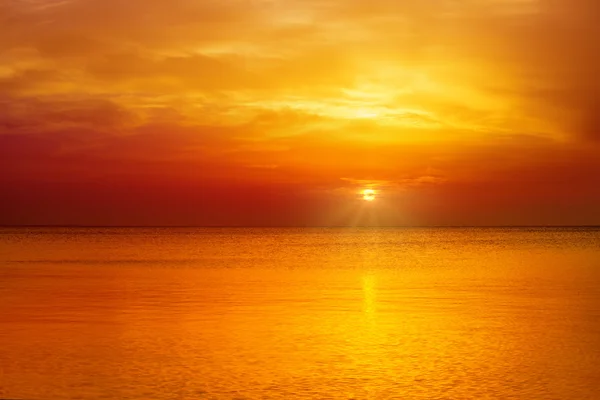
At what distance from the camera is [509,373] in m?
16.2

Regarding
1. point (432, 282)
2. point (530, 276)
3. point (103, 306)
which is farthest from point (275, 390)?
point (530, 276)

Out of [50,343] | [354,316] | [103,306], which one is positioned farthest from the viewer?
[103,306]

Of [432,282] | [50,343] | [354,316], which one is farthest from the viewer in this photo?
[432,282]

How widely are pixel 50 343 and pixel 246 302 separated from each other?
10676 millimetres

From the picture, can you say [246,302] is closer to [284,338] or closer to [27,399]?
[284,338]

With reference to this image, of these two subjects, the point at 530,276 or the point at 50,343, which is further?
the point at 530,276

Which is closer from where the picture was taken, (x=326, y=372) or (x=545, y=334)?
(x=326, y=372)

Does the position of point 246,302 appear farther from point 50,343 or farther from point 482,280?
point 482,280

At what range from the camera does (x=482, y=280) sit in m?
40.7

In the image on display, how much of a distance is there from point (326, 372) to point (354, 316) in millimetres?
8724

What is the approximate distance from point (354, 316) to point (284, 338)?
15.8ft

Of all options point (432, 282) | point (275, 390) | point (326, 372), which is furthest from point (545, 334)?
point (432, 282)

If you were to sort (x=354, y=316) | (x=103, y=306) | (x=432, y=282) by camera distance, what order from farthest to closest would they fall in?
(x=432, y=282) < (x=103, y=306) < (x=354, y=316)

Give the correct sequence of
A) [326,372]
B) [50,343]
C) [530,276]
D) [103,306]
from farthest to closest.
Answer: [530,276] < [103,306] < [50,343] < [326,372]
